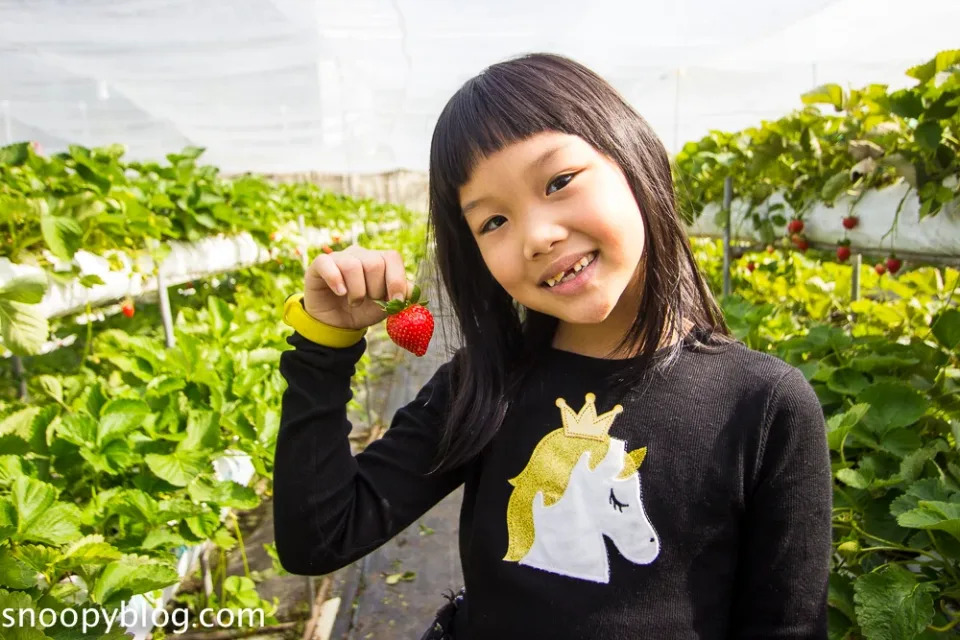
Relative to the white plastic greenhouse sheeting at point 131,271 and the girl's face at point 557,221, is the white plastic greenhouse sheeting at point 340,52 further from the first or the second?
the girl's face at point 557,221

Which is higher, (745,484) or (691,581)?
(745,484)

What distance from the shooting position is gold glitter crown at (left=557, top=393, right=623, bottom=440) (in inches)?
37.2

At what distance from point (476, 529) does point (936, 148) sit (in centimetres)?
144

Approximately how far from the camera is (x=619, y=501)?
0.90 m

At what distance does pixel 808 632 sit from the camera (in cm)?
87

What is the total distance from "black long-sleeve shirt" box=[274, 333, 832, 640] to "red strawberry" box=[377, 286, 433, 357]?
0.09m

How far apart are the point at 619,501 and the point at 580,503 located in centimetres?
5

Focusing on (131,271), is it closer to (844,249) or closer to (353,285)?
(353,285)

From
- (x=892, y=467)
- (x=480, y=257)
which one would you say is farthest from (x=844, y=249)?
(x=480, y=257)

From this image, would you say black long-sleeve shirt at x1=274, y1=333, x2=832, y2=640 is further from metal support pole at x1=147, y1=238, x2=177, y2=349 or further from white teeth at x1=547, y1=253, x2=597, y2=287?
metal support pole at x1=147, y1=238, x2=177, y2=349

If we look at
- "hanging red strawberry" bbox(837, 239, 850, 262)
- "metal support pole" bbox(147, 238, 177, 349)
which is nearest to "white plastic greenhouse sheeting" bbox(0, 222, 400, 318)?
"metal support pole" bbox(147, 238, 177, 349)

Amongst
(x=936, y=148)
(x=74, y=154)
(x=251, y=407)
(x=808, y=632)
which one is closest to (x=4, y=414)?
(x=251, y=407)

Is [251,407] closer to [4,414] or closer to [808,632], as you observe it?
[4,414]

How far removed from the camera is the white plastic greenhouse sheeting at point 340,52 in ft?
12.1
